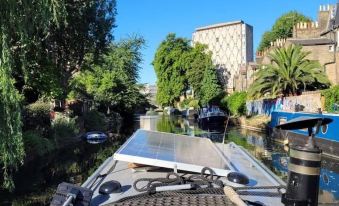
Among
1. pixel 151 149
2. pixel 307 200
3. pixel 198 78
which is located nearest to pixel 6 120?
pixel 151 149

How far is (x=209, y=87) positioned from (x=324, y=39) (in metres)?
19.2

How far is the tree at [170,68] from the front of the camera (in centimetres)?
7262

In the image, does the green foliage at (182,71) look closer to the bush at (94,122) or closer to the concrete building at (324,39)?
the concrete building at (324,39)

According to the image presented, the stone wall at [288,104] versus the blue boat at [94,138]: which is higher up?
the stone wall at [288,104]

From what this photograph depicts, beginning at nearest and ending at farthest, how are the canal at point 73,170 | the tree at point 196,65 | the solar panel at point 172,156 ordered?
the solar panel at point 172,156
the canal at point 73,170
the tree at point 196,65

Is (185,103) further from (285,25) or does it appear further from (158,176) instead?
(158,176)

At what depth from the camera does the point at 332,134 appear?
59.4 ft

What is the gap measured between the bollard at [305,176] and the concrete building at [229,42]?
10556cm

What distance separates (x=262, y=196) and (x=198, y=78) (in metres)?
64.4

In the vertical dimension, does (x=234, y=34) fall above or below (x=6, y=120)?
above

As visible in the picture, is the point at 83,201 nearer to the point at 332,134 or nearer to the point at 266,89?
the point at 332,134

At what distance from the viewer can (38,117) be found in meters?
24.7

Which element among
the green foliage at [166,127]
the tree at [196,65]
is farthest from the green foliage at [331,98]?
the tree at [196,65]

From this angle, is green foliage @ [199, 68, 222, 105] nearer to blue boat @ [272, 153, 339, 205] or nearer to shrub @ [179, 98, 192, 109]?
shrub @ [179, 98, 192, 109]
